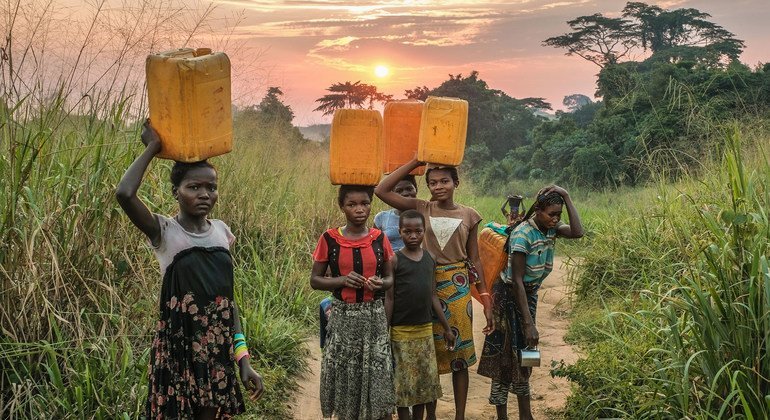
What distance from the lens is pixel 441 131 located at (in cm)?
432

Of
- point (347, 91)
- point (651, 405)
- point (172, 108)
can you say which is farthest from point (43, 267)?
point (347, 91)

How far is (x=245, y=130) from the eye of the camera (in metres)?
8.02

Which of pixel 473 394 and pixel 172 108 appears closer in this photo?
pixel 172 108

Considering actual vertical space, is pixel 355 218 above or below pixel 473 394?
above

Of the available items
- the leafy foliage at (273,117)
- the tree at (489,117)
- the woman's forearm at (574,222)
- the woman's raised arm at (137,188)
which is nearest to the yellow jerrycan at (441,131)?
the woman's forearm at (574,222)

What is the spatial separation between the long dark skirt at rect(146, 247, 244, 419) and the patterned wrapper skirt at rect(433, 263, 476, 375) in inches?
64.1

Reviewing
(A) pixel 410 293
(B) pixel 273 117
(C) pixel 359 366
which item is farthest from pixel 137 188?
(B) pixel 273 117

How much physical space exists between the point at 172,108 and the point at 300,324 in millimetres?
3444

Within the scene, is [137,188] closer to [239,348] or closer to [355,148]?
[239,348]

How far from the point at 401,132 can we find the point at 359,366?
5.08 ft

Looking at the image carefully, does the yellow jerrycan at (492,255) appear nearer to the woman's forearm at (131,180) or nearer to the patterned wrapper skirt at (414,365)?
the patterned wrapper skirt at (414,365)

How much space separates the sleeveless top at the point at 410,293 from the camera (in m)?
4.10

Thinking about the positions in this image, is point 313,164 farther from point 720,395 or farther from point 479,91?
point 479,91

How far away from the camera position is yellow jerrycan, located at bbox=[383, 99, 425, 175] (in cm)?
476
